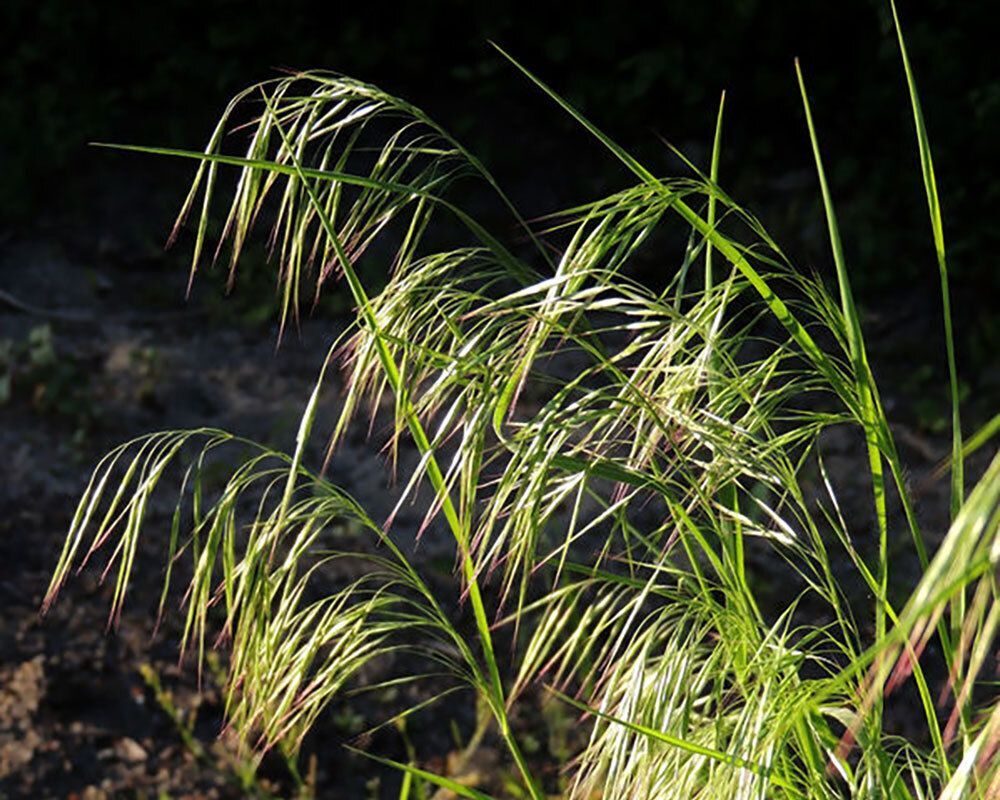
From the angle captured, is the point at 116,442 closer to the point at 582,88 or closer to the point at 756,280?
the point at 582,88

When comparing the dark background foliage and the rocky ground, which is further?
the dark background foliage

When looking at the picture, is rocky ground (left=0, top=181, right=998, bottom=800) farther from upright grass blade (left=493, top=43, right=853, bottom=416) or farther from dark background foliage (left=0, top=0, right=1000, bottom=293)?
upright grass blade (left=493, top=43, right=853, bottom=416)

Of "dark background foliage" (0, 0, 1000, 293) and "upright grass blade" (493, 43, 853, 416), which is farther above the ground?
"upright grass blade" (493, 43, 853, 416)

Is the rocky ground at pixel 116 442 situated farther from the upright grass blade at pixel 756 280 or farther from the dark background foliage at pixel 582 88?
the upright grass blade at pixel 756 280

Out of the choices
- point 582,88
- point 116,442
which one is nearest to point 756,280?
point 116,442

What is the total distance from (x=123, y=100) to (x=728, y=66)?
233cm

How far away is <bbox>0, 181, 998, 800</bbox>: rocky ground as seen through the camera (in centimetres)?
317

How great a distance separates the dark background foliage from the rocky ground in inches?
14.8

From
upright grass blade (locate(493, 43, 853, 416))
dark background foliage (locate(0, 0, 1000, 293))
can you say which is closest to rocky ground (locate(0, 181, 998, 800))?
dark background foliage (locate(0, 0, 1000, 293))

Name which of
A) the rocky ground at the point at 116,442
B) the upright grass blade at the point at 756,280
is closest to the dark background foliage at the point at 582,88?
the rocky ground at the point at 116,442

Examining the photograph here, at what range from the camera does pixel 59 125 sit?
5.59 metres

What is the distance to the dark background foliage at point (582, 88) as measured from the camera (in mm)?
5043

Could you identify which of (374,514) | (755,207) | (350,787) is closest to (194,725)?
(350,787)

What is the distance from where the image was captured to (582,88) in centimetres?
550
